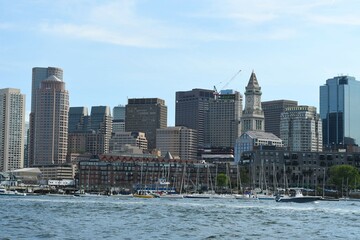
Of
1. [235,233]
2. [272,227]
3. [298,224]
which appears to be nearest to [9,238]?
[235,233]

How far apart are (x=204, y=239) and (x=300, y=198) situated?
4454 inches

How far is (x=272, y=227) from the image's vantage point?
101 metres

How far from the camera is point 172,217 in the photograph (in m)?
122

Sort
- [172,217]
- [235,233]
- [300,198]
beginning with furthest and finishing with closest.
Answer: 1. [300,198]
2. [172,217]
3. [235,233]

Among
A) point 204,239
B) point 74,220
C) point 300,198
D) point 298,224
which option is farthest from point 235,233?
point 300,198

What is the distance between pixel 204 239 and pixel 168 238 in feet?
12.0

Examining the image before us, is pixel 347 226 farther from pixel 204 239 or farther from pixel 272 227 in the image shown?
pixel 204 239

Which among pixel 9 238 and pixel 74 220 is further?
pixel 74 220

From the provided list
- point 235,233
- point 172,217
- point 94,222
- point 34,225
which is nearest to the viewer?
point 235,233

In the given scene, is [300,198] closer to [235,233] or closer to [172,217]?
[172,217]

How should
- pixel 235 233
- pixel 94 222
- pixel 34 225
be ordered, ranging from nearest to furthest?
pixel 235 233 → pixel 34 225 → pixel 94 222

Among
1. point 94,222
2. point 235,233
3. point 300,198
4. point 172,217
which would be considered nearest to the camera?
point 235,233

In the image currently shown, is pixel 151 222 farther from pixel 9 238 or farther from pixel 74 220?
pixel 9 238

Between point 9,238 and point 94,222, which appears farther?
point 94,222
